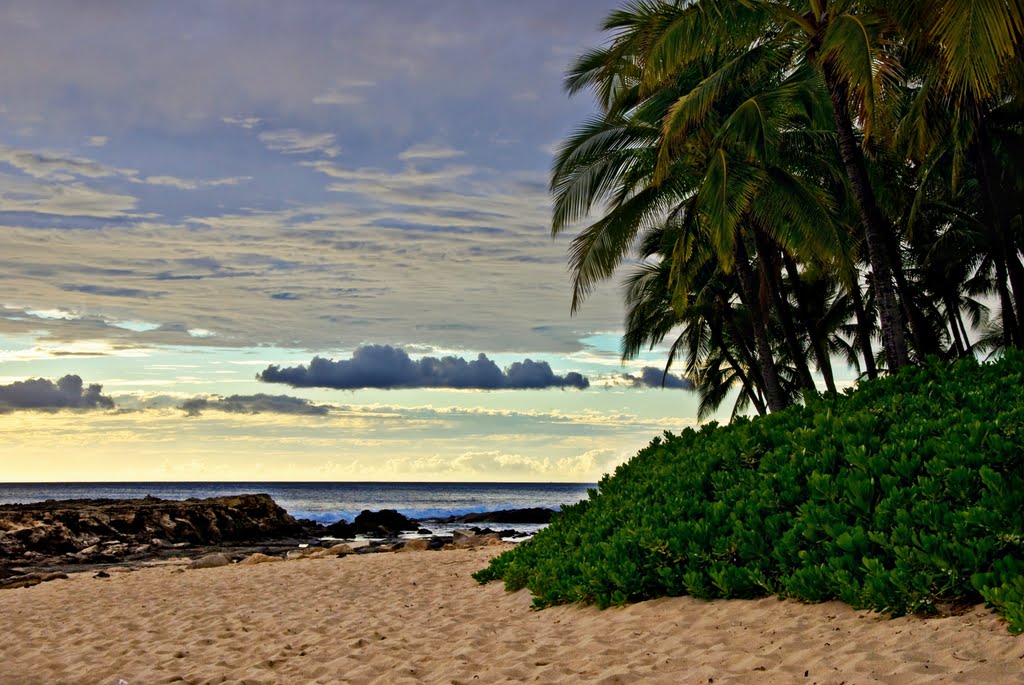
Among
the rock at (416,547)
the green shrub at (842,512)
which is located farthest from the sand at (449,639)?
the rock at (416,547)

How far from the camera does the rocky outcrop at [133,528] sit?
2491 cm

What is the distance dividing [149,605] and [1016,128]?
74.2ft

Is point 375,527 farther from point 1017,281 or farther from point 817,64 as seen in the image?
point 817,64

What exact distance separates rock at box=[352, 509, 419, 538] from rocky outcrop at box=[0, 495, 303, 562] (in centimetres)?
264

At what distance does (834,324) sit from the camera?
1190 inches

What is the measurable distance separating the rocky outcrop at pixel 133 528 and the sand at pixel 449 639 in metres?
13.1

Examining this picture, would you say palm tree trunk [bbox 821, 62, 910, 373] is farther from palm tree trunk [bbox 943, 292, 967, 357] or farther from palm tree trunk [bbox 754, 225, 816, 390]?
palm tree trunk [bbox 943, 292, 967, 357]

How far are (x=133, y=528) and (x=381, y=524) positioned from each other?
410 inches

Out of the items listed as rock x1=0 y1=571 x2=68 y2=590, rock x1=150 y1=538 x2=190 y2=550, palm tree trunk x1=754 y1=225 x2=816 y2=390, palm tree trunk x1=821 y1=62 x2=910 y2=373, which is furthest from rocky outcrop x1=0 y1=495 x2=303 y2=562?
palm tree trunk x1=821 y1=62 x2=910 y2=373

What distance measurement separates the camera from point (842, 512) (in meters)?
6.88

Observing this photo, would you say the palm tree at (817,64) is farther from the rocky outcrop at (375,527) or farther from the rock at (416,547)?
the rocky outcrop at (375,527)

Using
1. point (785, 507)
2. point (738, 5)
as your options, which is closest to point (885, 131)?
point (738, 5)

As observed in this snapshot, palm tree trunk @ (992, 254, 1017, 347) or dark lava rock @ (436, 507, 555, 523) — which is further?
dark lava rock @ (436, 507, 555, 523)

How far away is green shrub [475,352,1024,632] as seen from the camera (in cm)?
594
